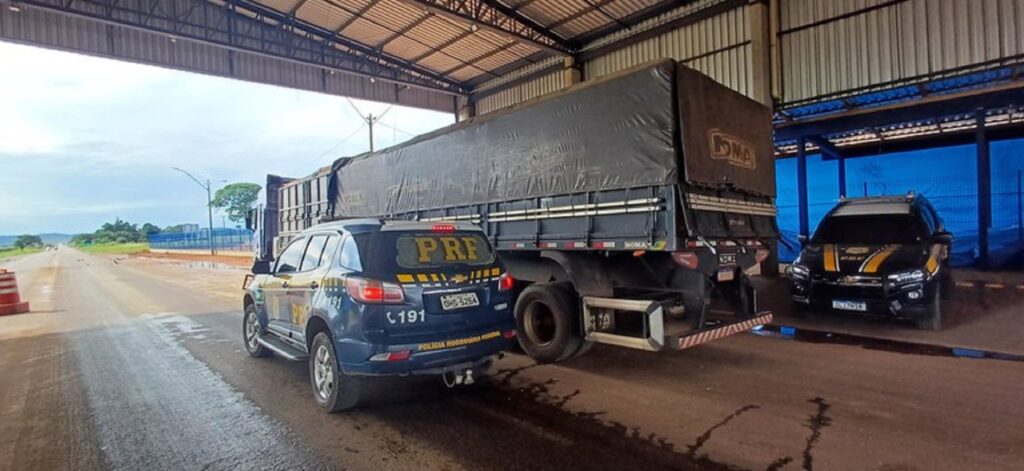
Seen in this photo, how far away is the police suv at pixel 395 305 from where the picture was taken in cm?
427

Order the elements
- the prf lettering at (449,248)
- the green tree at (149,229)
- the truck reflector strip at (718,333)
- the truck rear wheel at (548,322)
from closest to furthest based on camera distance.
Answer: the prf lettering at (449,248)
the truck reflector strip at (718,333)
the truck rear wheel at (548,322)
the green tree at (149,229)

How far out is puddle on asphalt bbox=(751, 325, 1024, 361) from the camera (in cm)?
598

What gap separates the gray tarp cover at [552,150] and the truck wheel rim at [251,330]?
3088 mm

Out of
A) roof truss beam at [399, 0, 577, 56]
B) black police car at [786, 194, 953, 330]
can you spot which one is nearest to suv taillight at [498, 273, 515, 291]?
black police car at [786, 194, 953, 330]

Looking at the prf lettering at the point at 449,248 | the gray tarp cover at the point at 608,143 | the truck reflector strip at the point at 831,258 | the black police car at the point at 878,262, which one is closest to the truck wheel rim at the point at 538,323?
the gray tarp cover at the point at 608,143

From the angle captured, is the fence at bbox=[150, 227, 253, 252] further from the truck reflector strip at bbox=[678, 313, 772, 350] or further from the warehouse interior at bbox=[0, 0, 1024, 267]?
the truck reflector strip at bbox=[678, 313, 772, 350]

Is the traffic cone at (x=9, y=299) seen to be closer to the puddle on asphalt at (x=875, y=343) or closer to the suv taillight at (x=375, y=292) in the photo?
the suv taillight at (x=375, y=292)

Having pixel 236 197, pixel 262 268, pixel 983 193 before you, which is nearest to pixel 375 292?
pixel 262 268

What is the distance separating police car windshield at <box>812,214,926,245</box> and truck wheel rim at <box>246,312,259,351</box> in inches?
334

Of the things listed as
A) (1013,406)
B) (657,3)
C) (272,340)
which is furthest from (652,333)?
(657,3)

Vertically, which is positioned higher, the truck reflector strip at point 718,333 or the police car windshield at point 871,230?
the police car windshield at point 871,230

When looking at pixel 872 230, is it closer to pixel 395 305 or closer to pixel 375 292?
pixel 395 305

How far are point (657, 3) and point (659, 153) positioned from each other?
11.1 m

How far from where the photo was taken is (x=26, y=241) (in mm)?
121688
